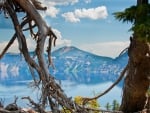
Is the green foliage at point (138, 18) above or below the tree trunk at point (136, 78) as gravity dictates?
above

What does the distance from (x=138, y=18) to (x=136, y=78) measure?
95.3 inches

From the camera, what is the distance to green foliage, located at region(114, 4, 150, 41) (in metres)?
5.49

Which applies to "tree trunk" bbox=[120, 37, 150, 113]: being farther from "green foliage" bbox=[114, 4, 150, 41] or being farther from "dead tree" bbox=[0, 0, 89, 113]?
"dead tree" bbox=[0, 0, 89, 113]

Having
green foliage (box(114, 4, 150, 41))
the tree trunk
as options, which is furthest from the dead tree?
the tree trunk

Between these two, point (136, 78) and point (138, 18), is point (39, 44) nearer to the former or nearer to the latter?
point (138, 18)

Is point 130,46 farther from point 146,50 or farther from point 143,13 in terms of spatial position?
point 143,13

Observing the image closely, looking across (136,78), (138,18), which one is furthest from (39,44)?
(136,78)

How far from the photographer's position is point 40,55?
558 cm

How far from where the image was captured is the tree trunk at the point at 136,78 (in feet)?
26.1

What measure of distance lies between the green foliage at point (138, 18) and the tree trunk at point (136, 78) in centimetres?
146

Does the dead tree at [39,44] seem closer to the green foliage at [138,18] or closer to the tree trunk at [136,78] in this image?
the green foliage at [138,18]

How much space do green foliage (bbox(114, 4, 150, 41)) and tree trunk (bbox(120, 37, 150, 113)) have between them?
4.80 ft

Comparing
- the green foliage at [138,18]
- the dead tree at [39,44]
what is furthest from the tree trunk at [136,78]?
the dead tree at [39,44]

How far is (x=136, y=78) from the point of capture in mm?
8242
